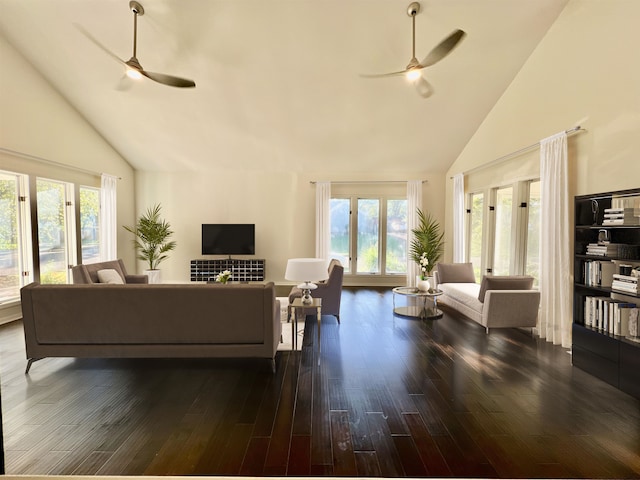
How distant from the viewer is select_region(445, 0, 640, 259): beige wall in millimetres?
3365

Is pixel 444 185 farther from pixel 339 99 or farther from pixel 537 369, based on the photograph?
pixel 537 369

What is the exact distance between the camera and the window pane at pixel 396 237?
8.39 m

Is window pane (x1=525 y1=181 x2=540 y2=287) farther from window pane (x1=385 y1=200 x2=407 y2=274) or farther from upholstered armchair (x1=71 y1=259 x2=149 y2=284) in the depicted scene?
upholstered armchair (x1=71 y1=259 x2=149 y2=284)

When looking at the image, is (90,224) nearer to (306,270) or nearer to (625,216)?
(306,270)

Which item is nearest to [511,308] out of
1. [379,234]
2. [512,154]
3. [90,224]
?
[512,154]

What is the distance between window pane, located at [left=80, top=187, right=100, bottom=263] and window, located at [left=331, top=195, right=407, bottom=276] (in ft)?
17.1

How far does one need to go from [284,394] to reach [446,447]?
138 centimetres

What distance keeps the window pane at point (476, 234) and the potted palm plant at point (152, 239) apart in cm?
685

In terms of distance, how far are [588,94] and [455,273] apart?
3.50m

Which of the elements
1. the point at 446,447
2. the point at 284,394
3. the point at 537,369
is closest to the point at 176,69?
the point at 284,394

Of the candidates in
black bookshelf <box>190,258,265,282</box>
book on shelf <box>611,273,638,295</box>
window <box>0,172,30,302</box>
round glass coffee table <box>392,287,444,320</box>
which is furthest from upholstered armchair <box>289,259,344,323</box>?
window <box>0,172,30,302</box>

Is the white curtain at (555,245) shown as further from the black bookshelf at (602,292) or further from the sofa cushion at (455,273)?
the sofa cushion at (455,273)

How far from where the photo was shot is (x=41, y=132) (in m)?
5.58

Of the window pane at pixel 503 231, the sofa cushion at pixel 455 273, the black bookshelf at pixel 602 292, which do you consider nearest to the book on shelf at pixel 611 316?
the black bookshelf at pixel 602 292
